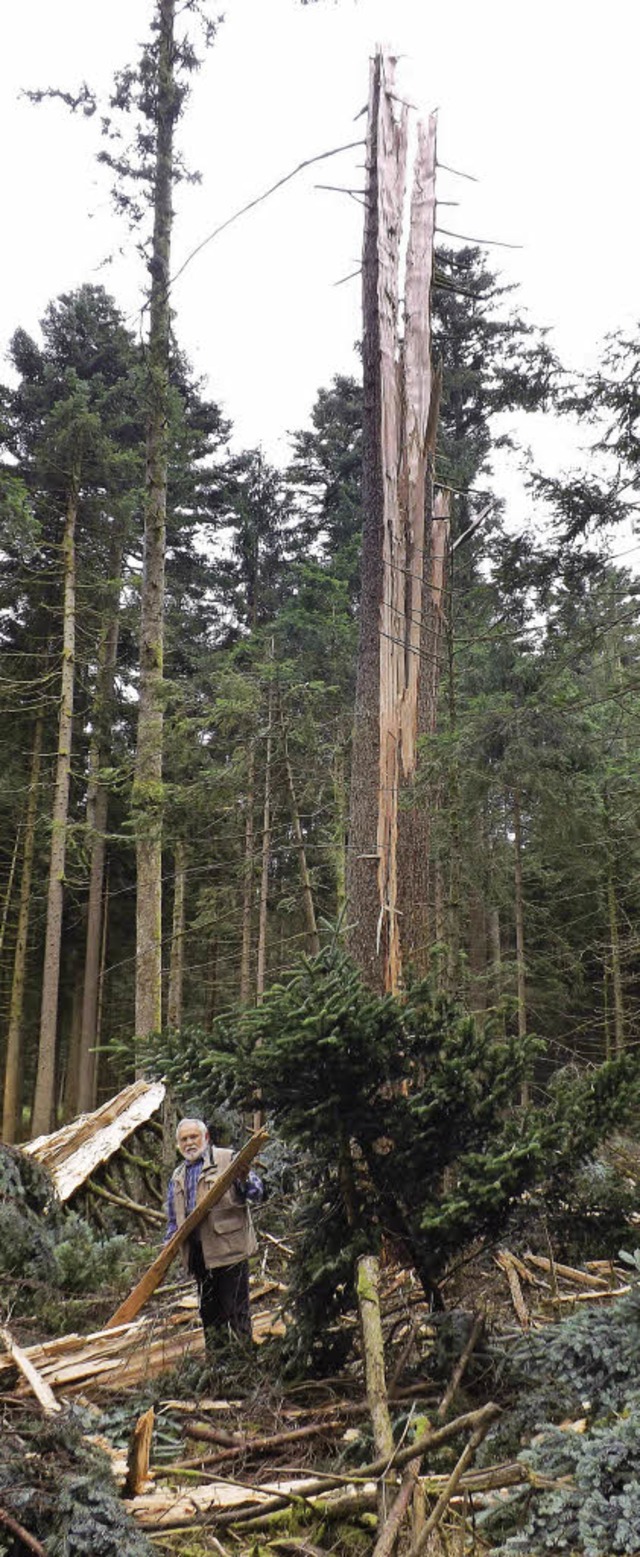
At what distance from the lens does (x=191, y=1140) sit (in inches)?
198

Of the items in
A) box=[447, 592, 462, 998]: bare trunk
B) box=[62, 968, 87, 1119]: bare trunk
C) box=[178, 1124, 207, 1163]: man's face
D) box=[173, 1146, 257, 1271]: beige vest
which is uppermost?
box=[447, 592, 462, 998]: bare trunk

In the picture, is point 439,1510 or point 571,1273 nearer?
point 439,1510

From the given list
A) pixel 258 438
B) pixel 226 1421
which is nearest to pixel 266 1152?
pixel 226 1421

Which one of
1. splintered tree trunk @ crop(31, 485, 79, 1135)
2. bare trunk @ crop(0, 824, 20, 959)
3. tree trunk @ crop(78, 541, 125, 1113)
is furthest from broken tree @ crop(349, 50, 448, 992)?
bare trunk @ crop(0, 824, 20, 959)

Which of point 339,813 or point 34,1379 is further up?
point 339,813

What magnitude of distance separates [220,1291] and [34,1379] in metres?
1.16

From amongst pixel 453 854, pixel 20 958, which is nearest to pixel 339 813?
pixel 453 854

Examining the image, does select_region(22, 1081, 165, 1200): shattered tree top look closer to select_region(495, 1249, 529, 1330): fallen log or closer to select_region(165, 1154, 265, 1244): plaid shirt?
select_region(165, 1154, 265, 1244): plaid shirt

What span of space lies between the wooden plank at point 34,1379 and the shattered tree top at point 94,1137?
4.12 m

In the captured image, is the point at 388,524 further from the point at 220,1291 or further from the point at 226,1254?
the point at 220,1291

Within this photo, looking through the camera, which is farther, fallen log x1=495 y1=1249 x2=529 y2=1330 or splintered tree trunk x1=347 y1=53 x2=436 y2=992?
splintered tree trunk x1=347 y1=53 x2=436 y2=992

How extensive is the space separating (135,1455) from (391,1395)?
Result: 0.94m

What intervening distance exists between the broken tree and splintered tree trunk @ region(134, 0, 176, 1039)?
176 inches

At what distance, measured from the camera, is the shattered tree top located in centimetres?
852
